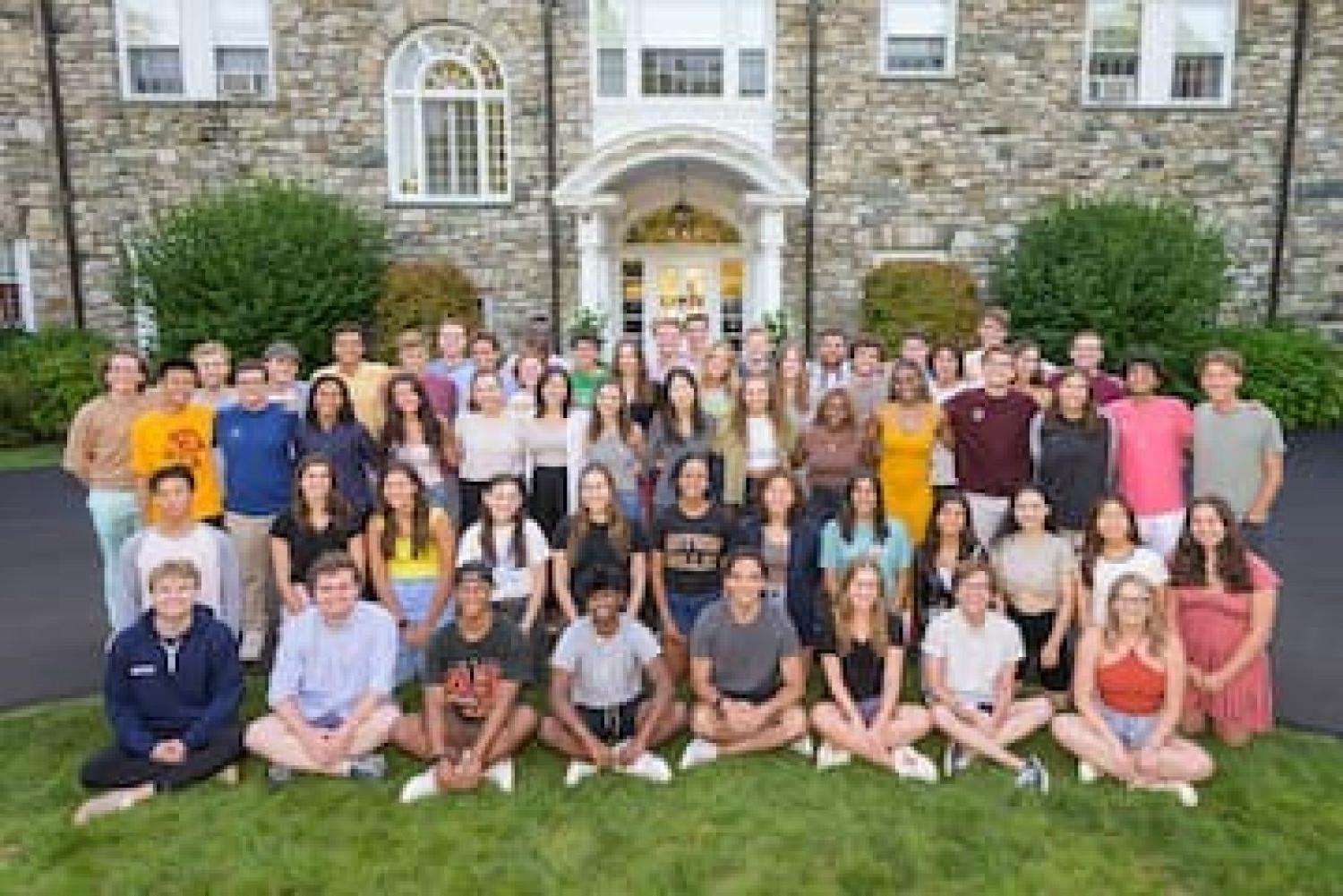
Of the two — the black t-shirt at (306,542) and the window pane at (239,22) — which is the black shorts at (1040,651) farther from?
the window pane at (239,22)

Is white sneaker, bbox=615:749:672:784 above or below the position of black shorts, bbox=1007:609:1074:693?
below

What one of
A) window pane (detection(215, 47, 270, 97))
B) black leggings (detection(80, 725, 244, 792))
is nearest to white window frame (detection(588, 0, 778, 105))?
window pane (detection(215, 47, 270, 97))

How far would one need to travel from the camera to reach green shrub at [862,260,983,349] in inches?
532

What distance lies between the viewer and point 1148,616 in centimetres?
462

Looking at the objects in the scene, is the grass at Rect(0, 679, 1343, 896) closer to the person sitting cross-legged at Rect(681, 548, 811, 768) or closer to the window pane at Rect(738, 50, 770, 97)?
the person sitting cross-legged at Rect(681, 548, 811, 768)

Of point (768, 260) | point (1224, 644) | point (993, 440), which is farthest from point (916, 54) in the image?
point (1224, 644)

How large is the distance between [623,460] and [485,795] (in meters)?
2.10

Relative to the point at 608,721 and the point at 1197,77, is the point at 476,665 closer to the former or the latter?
the point at 608,721

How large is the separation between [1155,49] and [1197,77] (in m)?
0.78

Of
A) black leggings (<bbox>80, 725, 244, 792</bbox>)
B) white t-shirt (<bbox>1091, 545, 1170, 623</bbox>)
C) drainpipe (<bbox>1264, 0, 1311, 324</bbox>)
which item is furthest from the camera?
drainpipe (<bbox>1264, 0, 1311, 324</bbox>)

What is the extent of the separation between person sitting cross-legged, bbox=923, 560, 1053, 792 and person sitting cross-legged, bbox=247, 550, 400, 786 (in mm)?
2570

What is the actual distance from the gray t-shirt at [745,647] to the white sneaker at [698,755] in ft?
0.86

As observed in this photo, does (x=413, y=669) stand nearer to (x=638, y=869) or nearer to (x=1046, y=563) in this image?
(x=638, y=869)

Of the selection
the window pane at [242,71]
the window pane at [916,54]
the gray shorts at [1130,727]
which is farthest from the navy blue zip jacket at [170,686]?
the window pane at [916,54]
